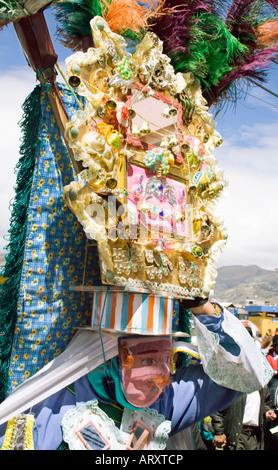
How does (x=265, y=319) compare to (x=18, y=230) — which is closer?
(x=18, y=230)

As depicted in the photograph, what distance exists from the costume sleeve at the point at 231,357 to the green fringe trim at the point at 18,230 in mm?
1008

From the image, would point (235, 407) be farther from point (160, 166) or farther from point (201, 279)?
point (160, 166)

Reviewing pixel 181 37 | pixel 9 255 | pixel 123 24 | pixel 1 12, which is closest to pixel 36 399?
pixel 9 255

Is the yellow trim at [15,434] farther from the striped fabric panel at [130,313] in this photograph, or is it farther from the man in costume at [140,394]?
the striped fabric panel at [130,313]

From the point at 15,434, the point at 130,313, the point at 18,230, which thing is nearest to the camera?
the point at 15,434

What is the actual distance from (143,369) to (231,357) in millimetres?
473

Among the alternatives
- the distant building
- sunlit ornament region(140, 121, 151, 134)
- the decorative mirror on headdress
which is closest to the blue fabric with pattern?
the decorative mirror on headdress

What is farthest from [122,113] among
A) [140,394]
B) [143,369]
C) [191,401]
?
[191,401]

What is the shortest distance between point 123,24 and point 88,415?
2090 mm

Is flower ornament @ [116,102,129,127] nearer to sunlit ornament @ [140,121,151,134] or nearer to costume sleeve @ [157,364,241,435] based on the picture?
sunlit ornament @ [140,121,151,134]

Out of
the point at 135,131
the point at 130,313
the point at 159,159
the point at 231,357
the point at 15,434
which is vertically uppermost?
the point at 135,131

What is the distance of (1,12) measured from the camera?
76.6 inches

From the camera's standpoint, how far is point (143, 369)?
2234 millimetres

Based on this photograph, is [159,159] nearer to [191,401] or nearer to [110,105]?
[110,105]
